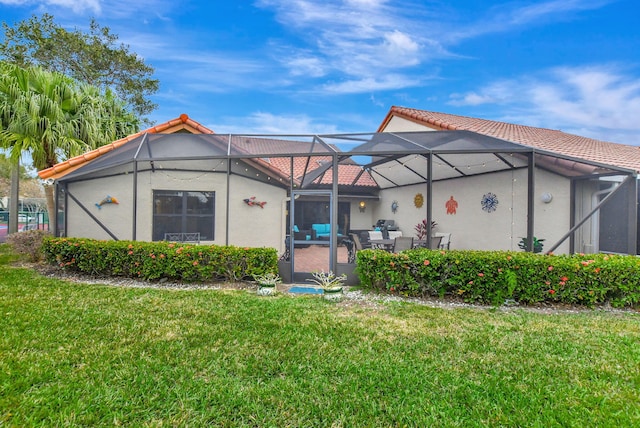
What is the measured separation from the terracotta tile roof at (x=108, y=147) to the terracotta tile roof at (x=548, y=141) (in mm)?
8543

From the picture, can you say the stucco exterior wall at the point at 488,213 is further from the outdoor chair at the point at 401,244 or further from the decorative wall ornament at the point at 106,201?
the decorative wall ornament at the point at 106,201

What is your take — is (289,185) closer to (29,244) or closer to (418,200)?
(418,200)

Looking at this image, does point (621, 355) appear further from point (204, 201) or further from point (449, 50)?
point (449, 50)

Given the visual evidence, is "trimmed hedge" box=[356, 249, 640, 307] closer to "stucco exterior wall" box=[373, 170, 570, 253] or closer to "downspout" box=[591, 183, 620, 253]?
"downspout" box=[591, 183, 620, 253]

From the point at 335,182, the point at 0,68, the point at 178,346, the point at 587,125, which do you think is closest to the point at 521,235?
the point at 335,182

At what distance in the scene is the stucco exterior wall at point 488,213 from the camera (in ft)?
30.1

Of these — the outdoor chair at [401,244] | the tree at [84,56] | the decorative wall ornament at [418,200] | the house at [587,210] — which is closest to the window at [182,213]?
the outdoor chair at [401,244]

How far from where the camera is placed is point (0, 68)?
10516 millimetres

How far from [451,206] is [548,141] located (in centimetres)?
391

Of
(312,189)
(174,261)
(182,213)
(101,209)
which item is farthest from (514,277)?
(101,209)

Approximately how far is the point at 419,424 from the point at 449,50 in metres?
17.0

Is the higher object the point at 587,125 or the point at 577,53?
the point at 577,53

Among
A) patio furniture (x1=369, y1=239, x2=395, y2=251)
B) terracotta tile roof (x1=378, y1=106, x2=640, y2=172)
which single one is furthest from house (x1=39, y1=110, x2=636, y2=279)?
A: terracotta tile roof (x1=378, y1=106, x2=640, y2=172)

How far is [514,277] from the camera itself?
238 inches
